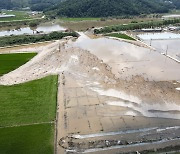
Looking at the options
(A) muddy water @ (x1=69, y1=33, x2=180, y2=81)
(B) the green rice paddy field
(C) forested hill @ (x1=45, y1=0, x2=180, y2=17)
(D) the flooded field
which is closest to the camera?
(B) the green rice paddy field

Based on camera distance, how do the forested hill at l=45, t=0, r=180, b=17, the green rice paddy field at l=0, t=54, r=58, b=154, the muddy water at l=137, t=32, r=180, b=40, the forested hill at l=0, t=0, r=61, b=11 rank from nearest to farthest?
the green rice paddy field at l=0, t=54, r=58, b=154, the muddy water at l=137, t=32, r=180, b=40, the forested hill at l=45, t=0, r=180, b=17, the forested hill at l=0, t=0, r=61, b=11

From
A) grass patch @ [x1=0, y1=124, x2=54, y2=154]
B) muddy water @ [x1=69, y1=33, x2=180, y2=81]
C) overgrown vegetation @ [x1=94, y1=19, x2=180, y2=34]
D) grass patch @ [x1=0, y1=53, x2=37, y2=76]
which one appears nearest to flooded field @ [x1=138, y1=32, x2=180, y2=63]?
muddy water @ [x1=69, y1=33, x2=180, y2=81]

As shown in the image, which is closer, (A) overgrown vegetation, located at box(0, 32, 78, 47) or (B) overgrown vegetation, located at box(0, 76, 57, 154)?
(B) overgrown vegetation, located at box(0, 76, 57, 154)

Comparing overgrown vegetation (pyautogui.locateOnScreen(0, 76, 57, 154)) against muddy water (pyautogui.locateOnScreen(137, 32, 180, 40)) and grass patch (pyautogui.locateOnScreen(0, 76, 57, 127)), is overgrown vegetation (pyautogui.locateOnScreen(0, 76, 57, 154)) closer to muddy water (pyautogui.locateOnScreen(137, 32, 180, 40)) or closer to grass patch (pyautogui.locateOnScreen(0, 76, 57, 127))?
grass patch (pyautogui.locateOnScreen(0, 76, 57, 127))

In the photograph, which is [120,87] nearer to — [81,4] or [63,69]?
[63,69]

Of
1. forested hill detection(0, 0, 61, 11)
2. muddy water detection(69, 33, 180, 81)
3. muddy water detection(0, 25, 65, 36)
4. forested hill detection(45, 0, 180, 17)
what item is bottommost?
muddy water detection(69, 33, 180, 81)

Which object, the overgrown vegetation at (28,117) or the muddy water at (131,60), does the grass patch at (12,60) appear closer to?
the overgrown vegetation at (28,117)

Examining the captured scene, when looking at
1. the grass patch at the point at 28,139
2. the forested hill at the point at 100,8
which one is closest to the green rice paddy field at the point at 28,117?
the grass patch at the point at 28,139
